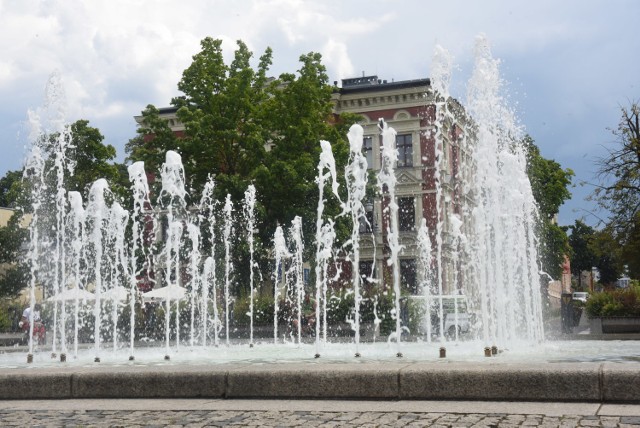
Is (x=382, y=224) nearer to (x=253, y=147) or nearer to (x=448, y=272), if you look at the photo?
(x=448, y=272)

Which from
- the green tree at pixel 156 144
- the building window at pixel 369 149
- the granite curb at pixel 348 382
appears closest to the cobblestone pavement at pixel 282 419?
the granite curb at pixel 348 382

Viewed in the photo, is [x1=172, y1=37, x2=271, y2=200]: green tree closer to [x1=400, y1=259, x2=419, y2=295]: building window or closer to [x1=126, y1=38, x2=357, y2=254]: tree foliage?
[x1=126, y1=38, x2=357, y2=254]: tree foliage

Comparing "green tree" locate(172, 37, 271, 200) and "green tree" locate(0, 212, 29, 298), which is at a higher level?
"green tree" locate(172, 37, 271, 200)

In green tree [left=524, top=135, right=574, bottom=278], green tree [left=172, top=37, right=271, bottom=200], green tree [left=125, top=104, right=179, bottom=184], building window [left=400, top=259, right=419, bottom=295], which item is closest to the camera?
green tree [left=172, top=37, right=271, bottom=200]

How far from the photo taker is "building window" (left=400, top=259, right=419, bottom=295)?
4091cm

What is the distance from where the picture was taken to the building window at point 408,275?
40.9m

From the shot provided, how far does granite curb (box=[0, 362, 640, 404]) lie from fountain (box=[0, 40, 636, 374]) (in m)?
4.22

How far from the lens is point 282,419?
642cm

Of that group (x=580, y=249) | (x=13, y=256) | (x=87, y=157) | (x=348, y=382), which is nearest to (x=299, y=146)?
(x=87, y=157)

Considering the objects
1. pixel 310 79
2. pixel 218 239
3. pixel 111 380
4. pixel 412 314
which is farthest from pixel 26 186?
pixel 111 380

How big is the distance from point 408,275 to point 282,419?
35442 mm

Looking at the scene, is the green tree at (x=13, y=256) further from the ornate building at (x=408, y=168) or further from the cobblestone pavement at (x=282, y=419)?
the cobblestone pavement at (x=282, y=419)

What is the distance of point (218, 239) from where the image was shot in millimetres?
33281

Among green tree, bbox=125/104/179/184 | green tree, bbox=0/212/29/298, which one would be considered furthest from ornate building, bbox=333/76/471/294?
green tree, bbox=0/212/29/298
